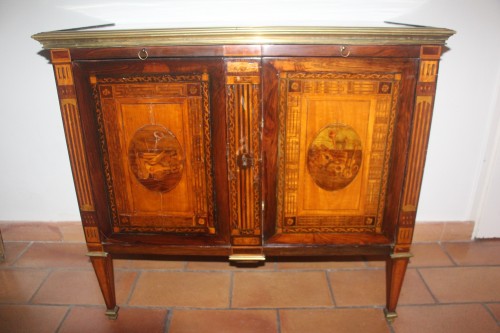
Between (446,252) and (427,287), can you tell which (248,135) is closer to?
(427,287)

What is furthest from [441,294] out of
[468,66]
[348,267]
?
[468,66]

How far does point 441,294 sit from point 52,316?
197 cm

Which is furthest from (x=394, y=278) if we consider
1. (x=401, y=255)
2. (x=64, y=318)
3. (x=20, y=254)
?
(x=20, y=254)

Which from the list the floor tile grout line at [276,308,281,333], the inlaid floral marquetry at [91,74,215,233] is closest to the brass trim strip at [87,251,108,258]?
the inlaid floral marquetry at [91,74,215,233]

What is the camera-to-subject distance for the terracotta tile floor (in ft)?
5.41

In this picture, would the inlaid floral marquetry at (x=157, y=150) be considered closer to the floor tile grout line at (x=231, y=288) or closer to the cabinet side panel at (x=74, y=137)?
the cabinet side panel at (x=74, y=137)

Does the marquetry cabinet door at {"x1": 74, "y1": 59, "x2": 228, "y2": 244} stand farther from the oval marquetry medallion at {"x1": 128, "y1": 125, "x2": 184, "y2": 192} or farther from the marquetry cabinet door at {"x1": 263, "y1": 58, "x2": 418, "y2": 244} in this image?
the marquetry cabinet door at {"x1": 263, "y1": 58, "x2": 418, "y2": 244}

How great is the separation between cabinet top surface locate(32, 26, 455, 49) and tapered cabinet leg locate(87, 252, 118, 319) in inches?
35.1

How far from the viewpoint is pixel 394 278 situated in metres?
1.56

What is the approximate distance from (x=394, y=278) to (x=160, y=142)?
1.17 m

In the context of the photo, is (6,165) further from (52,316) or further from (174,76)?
(174,76)

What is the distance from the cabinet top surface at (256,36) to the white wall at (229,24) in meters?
0.53

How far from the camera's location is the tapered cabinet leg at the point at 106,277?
155 centimetres

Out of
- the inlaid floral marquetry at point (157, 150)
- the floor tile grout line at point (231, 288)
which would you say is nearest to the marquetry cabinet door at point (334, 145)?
the inlaid floral marquetry at point (157, 150)
